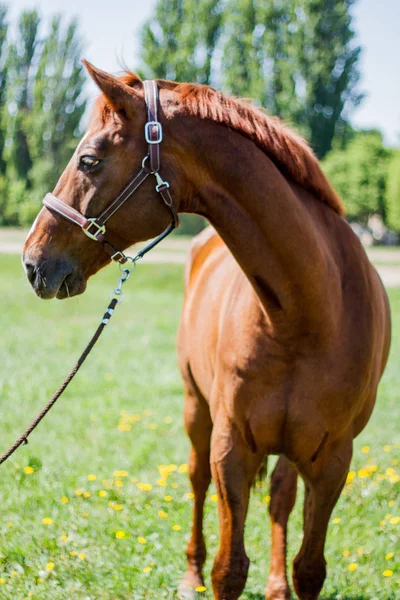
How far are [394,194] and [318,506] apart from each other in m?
43.5

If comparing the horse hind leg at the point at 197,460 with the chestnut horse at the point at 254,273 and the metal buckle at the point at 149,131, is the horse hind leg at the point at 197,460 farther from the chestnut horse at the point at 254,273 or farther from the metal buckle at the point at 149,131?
the metal buckle at the point at 149,131

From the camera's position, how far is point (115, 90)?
2387 mm

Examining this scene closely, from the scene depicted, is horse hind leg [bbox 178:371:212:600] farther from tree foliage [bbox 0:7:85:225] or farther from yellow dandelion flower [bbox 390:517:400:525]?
tree foliage [bbox 0:7:85:225]

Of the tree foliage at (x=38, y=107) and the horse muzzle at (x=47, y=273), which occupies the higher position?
the horse muzzle at (x=47, y=273)

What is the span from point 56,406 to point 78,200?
4936 millimetres

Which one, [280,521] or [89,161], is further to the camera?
[280,521]

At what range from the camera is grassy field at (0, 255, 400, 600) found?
3555 millimetres

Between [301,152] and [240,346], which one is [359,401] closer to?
[240,346]

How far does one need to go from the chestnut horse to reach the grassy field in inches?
31.5

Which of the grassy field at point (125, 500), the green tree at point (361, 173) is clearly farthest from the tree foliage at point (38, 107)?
the grassy field at point (125, 500)

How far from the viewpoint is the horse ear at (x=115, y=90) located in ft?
7.68

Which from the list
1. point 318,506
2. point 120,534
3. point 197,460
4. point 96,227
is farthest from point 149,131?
point 120,534

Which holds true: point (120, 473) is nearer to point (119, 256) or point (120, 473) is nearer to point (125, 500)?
point (125, 500)

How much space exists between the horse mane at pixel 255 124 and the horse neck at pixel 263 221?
0.04 m
